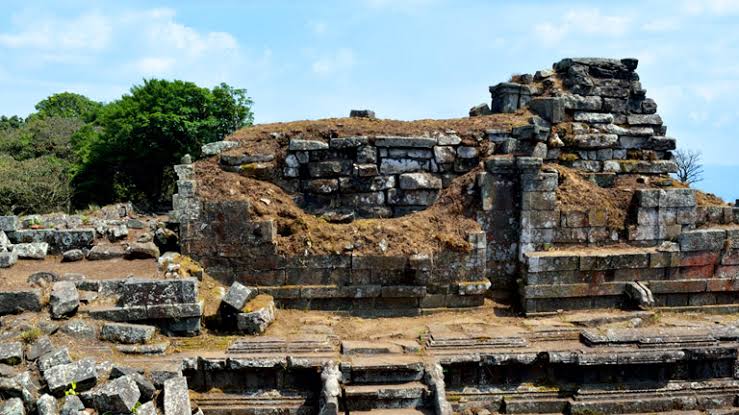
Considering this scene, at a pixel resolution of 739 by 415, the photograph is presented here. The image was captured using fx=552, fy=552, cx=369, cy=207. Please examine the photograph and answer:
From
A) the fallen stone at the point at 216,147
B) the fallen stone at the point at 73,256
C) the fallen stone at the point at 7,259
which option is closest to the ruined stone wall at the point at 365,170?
the fallen stone at the point at 216,147

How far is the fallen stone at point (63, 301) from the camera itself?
7395 millimetres

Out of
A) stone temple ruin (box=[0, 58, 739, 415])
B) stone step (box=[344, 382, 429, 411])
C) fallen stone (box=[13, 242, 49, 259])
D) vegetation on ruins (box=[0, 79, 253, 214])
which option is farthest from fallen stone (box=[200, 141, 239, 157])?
vegetation on ruins (box=[0, 79, 253, 214])

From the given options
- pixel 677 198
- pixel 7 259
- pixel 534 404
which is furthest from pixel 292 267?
pixel 677 198

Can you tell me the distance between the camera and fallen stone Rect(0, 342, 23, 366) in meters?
6.46

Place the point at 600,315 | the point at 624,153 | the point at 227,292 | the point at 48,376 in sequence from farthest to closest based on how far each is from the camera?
the point at 624,153, the point at 600,315, the point at 227,292, the point at 48,376

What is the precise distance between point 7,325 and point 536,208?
8253mm

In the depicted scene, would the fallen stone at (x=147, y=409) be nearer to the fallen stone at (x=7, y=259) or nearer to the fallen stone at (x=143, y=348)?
the fallen stone at (x=143, y=348)

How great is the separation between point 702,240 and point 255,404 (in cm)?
811

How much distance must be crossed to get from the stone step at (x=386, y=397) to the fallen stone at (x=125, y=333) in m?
2.84

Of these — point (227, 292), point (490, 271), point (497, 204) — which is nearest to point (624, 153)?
point (497, 204)

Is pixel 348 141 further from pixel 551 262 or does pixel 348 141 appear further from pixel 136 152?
pixel 136 152

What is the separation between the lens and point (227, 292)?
27.9 ft

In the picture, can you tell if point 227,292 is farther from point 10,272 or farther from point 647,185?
point 647,185

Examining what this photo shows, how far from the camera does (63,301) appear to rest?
742cm
